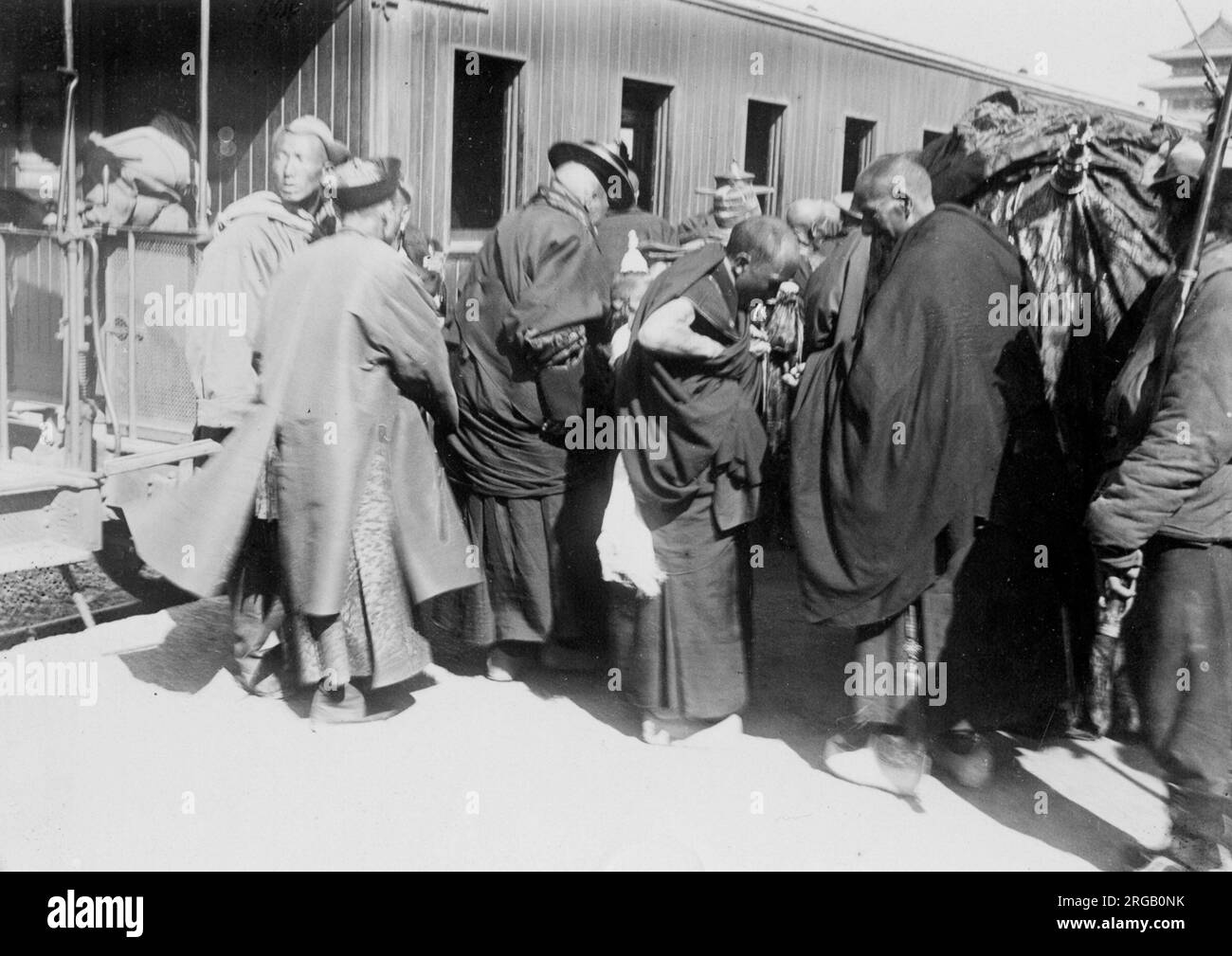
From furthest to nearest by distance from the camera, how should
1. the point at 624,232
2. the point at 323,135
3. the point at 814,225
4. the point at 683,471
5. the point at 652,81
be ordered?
1. the point at 652,81
2. the point at 814,225
3. the point at 624,232
4. the point at 323,135
5. the point at 683,471

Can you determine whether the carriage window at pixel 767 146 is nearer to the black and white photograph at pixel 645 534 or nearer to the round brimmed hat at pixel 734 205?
the round brimmed hat at pixel 734 205

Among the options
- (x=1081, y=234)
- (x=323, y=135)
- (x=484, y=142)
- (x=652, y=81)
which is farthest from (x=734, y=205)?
(x=652, y=81)

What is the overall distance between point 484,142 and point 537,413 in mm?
4279

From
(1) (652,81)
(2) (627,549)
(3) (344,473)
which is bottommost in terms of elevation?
(2) (627,549)

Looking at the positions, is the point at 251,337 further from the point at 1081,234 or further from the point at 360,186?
the point at 1081,234

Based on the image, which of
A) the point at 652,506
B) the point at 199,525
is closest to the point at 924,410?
the point at 652,506

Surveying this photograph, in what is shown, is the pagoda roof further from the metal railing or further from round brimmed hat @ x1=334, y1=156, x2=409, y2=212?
the metal railing

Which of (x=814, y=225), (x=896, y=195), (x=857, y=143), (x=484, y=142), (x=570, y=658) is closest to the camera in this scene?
(x=896, y=195)

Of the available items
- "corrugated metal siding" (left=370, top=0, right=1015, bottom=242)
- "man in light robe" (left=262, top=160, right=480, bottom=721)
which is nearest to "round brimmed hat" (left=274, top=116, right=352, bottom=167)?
"corrugated metal siding" (left=370, top=0, right=1015, bottom=242)

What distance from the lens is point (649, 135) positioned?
940cm

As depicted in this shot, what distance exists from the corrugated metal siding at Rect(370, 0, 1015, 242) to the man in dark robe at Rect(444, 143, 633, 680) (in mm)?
2724

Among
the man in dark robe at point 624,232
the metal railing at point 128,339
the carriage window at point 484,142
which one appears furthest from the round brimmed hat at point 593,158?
the carriage window at point 484,142

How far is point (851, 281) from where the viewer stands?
431cm

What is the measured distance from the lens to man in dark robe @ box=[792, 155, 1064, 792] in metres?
3.48
